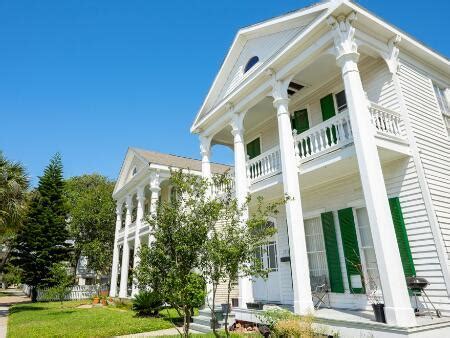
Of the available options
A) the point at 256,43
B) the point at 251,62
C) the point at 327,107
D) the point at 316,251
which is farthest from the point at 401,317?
the point at 256,43

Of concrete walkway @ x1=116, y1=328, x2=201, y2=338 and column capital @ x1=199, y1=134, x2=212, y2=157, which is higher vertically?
column capital @ x1=199, y1=134, x2=212, y2=157

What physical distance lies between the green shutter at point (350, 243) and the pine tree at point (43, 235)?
2256cm

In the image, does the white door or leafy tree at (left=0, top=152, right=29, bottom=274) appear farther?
leafy tree at (left=0, top=152, right=29, bottom=274)

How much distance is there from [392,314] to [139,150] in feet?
64.3

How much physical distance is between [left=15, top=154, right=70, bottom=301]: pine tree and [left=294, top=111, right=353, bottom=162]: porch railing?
22.4 metres

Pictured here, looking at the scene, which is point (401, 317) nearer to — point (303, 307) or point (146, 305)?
point (303, 307)

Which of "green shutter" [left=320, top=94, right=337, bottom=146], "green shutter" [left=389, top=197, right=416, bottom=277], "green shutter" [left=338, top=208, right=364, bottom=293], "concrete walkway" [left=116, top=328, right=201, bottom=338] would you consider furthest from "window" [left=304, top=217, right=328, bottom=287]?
"concrete walkway" [left=116, top=328, right=201, bottom=338]

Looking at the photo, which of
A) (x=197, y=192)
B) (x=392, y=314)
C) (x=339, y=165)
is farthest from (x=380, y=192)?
(x=197, y=192)

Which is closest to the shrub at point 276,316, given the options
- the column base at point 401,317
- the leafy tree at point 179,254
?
the column base at point 401,317

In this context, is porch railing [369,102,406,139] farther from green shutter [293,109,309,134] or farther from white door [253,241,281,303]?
white door [253,241,281,303]

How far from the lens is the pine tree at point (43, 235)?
24984mm

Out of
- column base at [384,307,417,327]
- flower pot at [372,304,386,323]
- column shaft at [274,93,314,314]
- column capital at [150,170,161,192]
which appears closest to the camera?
column base at [384,307,417,327]

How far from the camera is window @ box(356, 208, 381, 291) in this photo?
8.92 m

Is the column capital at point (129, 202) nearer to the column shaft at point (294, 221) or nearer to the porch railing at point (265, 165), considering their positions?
the porch railing at point (265, 165)
